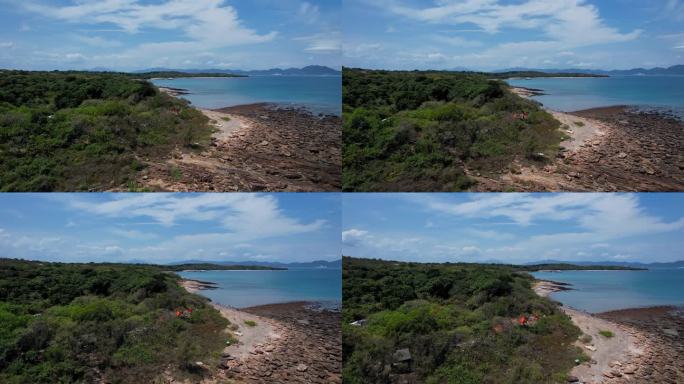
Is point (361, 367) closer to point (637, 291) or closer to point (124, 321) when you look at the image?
point (124, 321)

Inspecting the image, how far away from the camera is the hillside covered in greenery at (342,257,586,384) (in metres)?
4.85

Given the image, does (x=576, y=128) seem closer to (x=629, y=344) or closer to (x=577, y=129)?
(x=577, y=129)

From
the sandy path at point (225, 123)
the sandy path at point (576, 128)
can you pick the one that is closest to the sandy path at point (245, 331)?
the sandy path at point (225, 123)

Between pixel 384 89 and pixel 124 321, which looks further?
pixel 384 89

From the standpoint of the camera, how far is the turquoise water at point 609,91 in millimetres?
5512

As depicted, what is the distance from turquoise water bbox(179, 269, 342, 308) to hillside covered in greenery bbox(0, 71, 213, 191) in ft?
4.40

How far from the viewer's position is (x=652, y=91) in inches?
218

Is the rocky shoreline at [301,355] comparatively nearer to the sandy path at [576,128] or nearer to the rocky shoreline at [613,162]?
the rocky shoreline at [613,162]

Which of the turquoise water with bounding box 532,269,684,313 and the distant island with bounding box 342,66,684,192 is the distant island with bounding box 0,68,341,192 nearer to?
the distant island with bounding box 342,66,684,192

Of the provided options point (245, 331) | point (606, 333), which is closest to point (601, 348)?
point (606, 333)

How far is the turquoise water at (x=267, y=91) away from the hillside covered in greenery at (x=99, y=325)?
6.51 ft

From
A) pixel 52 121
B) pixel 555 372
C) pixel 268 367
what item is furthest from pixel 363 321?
pixel 52 121

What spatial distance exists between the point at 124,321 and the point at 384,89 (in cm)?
356

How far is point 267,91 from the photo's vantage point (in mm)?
5758
